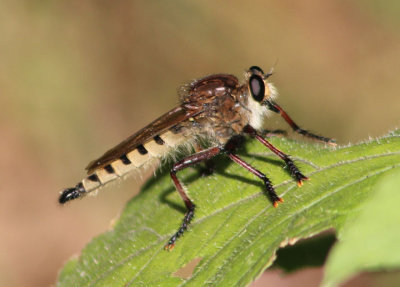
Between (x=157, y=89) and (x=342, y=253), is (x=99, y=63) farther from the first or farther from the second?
(x=342, y=253)

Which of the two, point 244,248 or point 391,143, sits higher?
point 391,143

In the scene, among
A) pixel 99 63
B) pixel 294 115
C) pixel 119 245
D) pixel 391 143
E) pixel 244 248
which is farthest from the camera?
pixel 99 63

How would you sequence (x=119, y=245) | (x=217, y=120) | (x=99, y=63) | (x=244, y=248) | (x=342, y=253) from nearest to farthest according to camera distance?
1. (x=342, y=253)
2. (x=244, y=248)
3. (x=119, y=245)
4. (x=217, y=120)
5. (x=99, y=63)

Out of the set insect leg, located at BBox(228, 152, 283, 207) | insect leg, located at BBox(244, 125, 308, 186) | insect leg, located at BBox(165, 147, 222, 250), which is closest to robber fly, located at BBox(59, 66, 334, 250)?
insect leg, located at BBox(165, 147, 222, 250)

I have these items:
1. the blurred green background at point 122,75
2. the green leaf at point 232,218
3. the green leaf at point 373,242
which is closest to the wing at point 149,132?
the green leaf at point 232,218

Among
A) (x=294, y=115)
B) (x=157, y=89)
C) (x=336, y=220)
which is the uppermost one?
(x=157, y=89)

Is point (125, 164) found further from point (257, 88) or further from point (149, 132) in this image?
point (257, 88)

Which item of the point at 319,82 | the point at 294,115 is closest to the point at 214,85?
the point at 294,115

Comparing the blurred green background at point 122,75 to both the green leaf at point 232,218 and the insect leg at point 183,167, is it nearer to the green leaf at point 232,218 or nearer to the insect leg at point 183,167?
the green leaf at point 232,218
